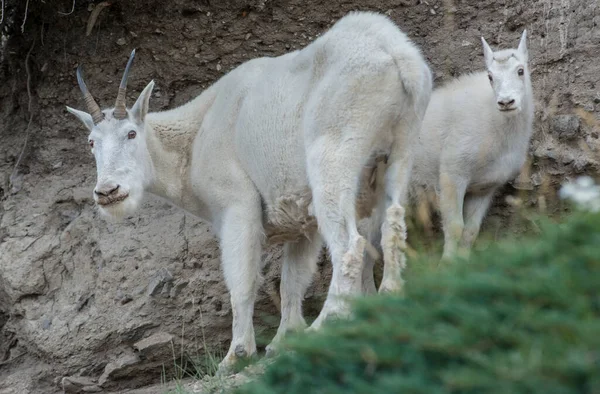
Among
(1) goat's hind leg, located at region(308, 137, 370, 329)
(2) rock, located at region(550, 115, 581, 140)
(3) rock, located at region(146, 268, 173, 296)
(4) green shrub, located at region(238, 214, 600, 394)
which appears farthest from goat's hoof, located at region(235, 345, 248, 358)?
(2) rock, located at region(550, 115, 581, 140)

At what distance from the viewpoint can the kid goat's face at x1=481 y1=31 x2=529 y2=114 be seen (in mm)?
7734

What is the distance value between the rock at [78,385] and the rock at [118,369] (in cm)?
8

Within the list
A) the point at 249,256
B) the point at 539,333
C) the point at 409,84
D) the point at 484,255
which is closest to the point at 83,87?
the point at 249,256

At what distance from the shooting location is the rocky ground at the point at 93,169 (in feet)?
29.1

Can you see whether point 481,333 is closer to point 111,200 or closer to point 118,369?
point 111,200

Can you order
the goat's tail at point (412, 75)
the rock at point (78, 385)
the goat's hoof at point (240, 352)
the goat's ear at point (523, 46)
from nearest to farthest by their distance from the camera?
1. the goat's tail at point (412, 75)
2. the goat's hoof at point (240, 352)
3. the goat's ear at point (523, 46)
4. the rock at point (78, 385)

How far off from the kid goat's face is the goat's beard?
3.00 meters

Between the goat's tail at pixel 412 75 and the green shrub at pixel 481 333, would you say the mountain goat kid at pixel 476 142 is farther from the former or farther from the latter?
the green shrub at pixel 481 333

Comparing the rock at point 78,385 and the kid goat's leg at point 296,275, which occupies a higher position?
the kid goat's leg at point 296,275

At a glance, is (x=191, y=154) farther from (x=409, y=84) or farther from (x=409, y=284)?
(x=409, y=284)

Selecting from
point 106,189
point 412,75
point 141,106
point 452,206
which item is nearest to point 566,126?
point 452,206

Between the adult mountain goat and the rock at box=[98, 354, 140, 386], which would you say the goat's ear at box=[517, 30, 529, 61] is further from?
the rock at box=[98, 354, 140, 386]

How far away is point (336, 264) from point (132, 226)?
11.9 feet

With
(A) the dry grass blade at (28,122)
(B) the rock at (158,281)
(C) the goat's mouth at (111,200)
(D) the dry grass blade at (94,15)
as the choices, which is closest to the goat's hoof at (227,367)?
(C) the goat's mouth at (111,200)
